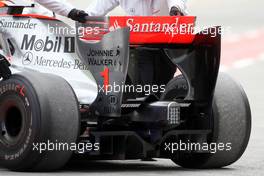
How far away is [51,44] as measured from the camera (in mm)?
10555

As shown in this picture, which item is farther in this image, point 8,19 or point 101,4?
point 101,4

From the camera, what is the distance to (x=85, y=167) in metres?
11.0

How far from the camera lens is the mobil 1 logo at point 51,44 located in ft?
34.6

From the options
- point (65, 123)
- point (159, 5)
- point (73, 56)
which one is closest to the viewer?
point (65, 123)

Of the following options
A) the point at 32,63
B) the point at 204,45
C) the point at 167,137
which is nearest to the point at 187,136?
the point at 167,137

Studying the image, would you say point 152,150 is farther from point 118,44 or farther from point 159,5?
point 159,5

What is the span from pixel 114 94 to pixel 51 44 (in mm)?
946

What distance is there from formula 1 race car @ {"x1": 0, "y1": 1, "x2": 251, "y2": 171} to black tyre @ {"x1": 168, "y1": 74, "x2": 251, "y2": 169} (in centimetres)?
1

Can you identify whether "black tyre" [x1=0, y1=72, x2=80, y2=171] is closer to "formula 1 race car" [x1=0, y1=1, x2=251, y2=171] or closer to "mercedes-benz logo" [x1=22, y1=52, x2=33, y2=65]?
"formula 1 race car" [x1=0, y1=1, x2=251, y2=171]

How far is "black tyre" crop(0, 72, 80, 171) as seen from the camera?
31.9 feet

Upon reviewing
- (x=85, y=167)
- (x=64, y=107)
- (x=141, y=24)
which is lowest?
(x=85, y=167)

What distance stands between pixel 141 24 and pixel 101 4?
1.70 metres

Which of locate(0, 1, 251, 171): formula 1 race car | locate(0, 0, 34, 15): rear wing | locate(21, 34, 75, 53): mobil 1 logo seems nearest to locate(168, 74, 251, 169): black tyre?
locate(0, 1, 251, 171): formula 1 race car

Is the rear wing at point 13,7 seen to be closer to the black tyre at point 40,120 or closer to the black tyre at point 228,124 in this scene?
the black tyre at point 40,120
